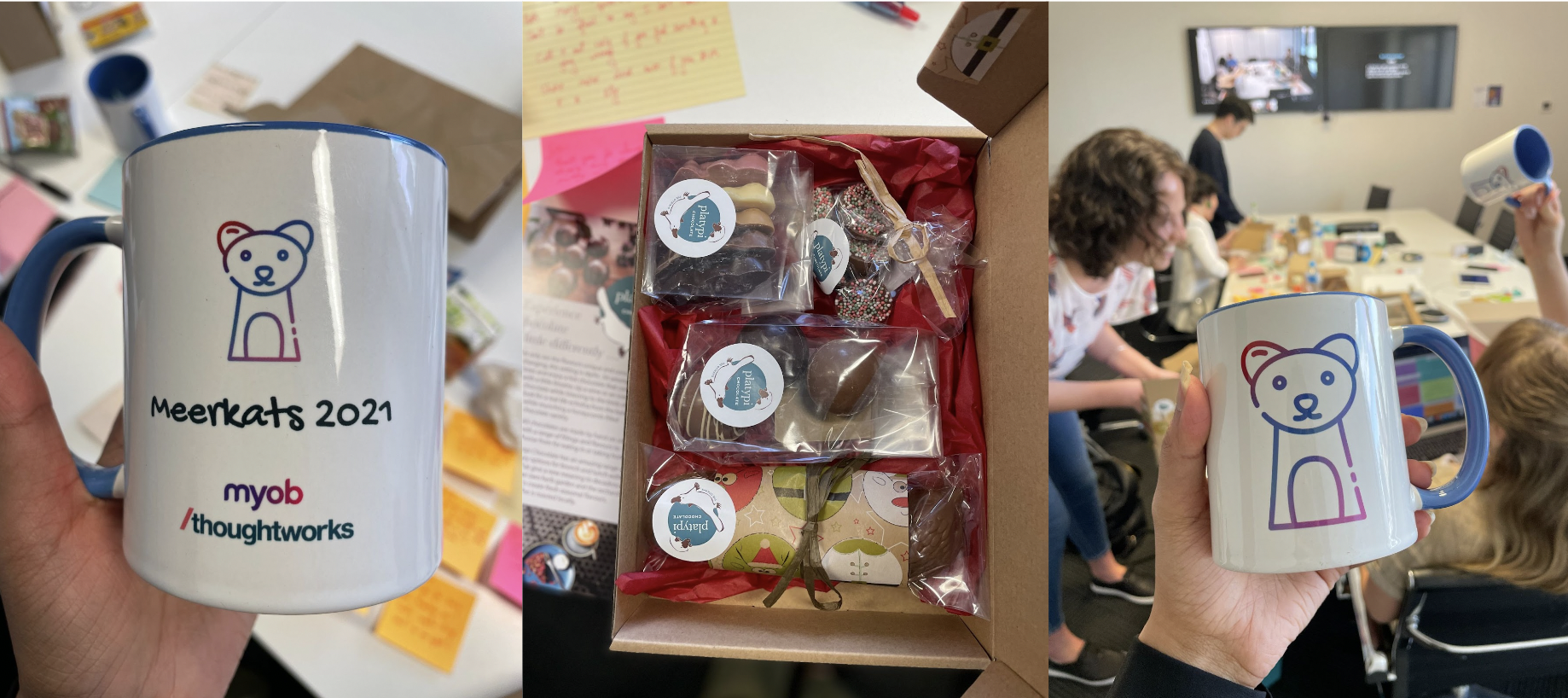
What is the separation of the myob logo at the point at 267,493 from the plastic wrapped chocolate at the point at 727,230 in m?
0.49

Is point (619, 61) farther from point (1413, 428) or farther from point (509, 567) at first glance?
point (1413, 428)

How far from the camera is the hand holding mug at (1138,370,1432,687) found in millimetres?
715

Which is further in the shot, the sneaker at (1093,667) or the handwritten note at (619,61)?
the handwritten note at (619,61)

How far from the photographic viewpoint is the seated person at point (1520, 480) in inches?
33.5

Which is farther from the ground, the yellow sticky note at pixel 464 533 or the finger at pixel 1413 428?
the finger at pixel 1413 428

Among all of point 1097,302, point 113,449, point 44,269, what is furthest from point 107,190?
point 1097,302

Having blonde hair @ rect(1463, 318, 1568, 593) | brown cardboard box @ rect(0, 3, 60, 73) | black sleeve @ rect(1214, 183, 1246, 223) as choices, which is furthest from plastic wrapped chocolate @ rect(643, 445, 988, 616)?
brown cardboard box @ rect(0, 3, 60, 73)

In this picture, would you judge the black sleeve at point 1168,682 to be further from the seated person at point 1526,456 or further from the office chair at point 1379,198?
the office chair at point 1379,198

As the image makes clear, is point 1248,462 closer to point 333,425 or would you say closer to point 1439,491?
point 1439,491

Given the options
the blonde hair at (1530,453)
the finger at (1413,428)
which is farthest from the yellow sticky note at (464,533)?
the blonde hair at (1530,453)

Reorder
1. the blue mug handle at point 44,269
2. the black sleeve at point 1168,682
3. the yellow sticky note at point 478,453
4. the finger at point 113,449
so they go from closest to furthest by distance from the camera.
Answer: the blue mug handle at point 44,269
the black sleeve at point 1168,682
the finger at point 113,449
the yellow sticky note at point 478,453

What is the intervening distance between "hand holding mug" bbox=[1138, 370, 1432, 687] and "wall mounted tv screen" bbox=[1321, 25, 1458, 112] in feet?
1.49

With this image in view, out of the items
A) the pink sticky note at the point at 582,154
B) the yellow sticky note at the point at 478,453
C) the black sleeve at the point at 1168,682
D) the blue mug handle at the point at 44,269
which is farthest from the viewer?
the pink sticky note at the point at 582,154

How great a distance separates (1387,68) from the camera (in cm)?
89
